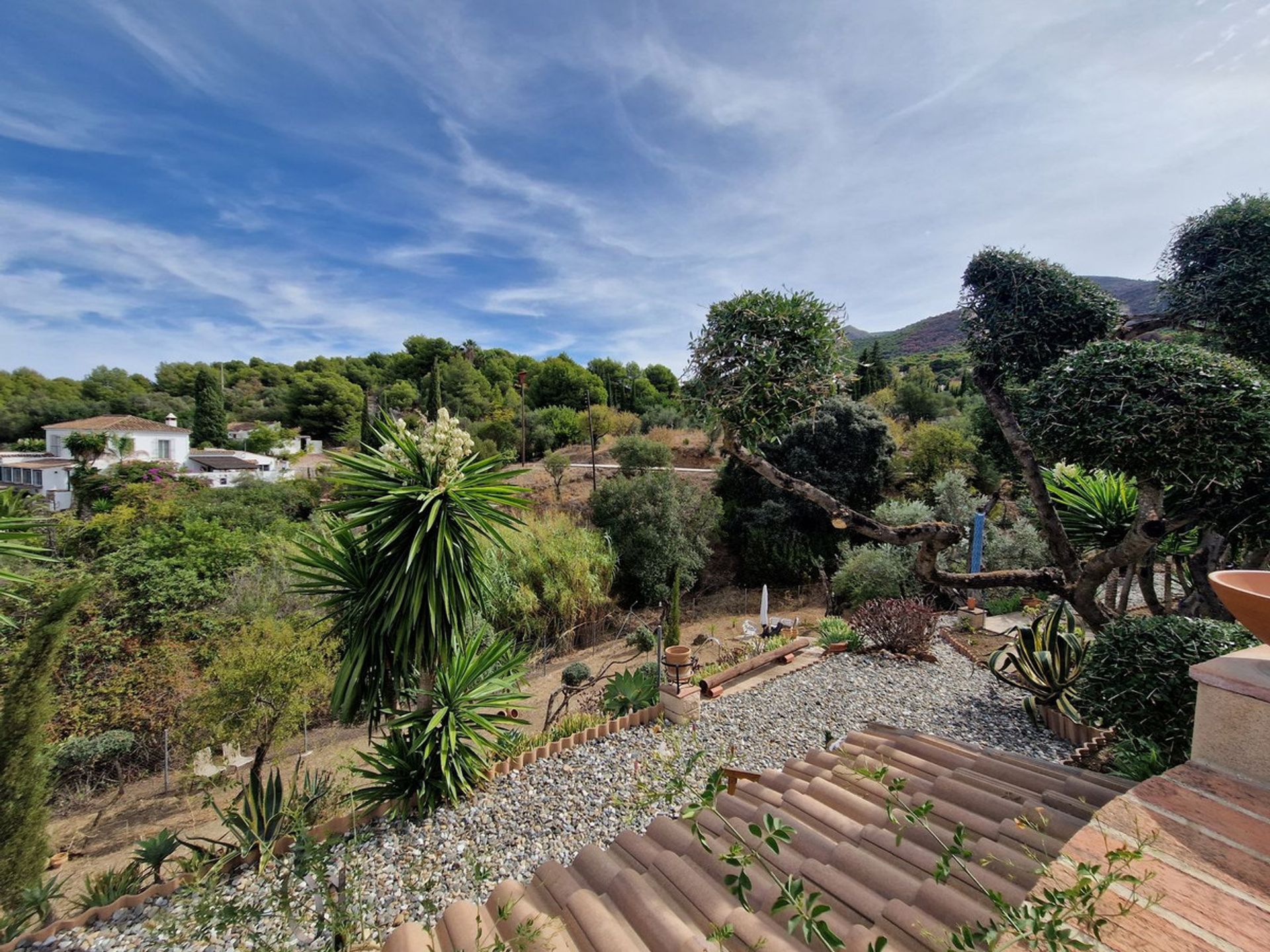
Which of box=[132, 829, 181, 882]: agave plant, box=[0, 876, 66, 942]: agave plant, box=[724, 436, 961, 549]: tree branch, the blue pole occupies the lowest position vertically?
box=[0, 876, 66, 942]: agave plant

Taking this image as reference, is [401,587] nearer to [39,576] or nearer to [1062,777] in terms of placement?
[1062,777]

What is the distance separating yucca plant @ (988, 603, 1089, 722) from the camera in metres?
4.80

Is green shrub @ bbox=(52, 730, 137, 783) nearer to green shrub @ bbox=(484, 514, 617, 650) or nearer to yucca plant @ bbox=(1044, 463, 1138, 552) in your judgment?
green shrub @ bbox=(484, 514, 617, 650)

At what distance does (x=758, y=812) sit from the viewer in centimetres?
262

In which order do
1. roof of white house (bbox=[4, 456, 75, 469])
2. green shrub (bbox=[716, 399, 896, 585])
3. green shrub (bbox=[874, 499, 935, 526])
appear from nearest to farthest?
1. green shrub (bbox=[874, 499, 935, 526])
2. green shrub (bbox=[716, 399, 896, 585])
3. roof of white house (bbox=[4, 456, 75, 469])

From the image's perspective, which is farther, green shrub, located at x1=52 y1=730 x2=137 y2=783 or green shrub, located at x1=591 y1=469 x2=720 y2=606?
green shrub, located at x1=591 y1=469 x2=720 y2=606

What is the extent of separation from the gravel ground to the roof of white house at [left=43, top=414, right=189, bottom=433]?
3025 cm

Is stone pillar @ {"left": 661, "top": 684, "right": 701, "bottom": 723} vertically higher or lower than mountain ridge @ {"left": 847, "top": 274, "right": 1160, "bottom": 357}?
lower

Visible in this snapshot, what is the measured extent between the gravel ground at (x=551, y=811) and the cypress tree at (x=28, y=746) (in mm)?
2146

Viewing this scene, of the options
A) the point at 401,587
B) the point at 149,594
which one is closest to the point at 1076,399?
the point at 401,587

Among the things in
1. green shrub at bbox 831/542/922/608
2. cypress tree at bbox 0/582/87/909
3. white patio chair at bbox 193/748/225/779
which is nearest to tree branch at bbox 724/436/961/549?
white patio chair at bbox 193/748/225/779

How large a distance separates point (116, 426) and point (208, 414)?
7.26 meters

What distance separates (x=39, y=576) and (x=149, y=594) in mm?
1707

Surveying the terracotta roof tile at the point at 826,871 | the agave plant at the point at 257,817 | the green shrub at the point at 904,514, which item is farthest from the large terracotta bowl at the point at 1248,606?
the green shrub at the point at 904,514
